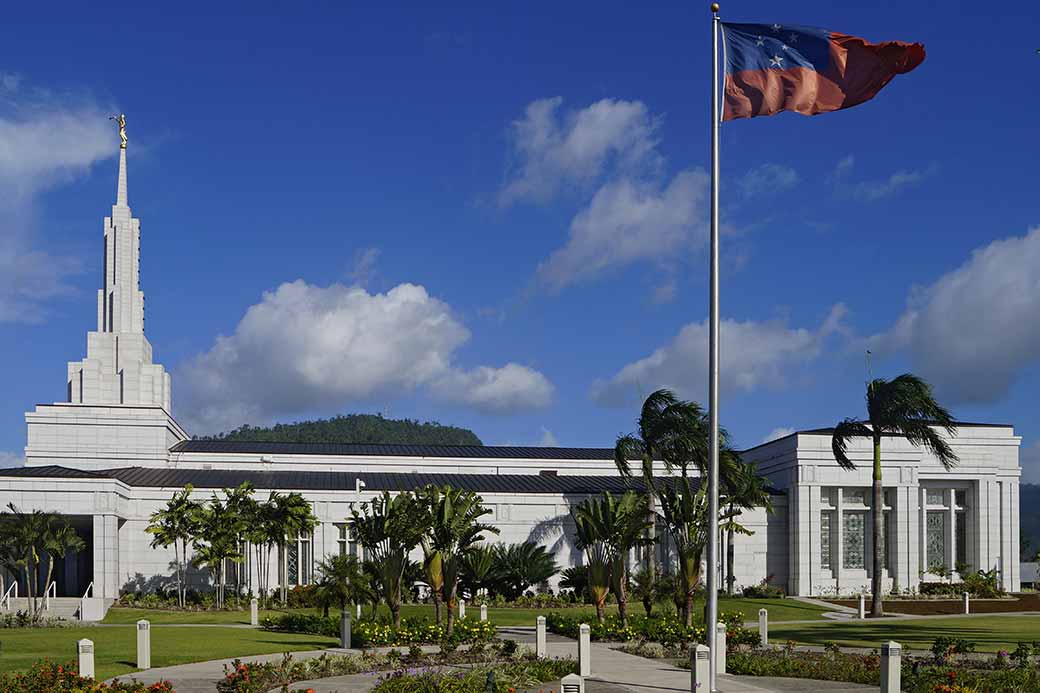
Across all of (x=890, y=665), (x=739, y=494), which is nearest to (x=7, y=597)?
(x=739, y=494)

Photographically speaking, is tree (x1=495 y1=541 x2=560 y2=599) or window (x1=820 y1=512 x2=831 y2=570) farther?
window (x1=820 y1=512 x2=831 y2=570)

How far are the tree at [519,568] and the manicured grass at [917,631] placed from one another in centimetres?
1543

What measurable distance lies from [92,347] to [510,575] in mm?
28003

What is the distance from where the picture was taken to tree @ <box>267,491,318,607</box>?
5334 centimetres

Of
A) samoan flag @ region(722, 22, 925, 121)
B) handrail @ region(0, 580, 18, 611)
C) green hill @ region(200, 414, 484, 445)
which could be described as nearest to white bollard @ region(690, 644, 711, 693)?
samoan flag @ region(722, 22, 925, 121)

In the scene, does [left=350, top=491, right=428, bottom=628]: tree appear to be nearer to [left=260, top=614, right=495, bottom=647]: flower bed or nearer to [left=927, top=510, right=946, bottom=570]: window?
[left=260, top=614, right=495, bottom=647]: flower bed

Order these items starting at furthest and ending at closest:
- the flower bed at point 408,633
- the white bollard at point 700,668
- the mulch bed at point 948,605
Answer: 1. the mulch bed at point 948,605
2. the flower bed at point 408,633
3. the white bollard at point 700,668

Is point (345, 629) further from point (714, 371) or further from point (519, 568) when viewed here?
point (519, 568)

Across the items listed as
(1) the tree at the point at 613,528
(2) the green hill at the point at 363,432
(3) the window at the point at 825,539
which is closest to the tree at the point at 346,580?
(1) the tree at the point at 613,528

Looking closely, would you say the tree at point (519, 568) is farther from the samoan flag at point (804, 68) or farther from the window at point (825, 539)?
the samoan flag at point (804, 68)

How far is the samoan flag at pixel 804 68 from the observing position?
2250 centimetres

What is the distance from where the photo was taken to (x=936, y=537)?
68.4 meters

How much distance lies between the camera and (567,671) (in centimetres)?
2625

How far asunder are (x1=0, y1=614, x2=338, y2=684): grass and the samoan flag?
17968 millimetres
